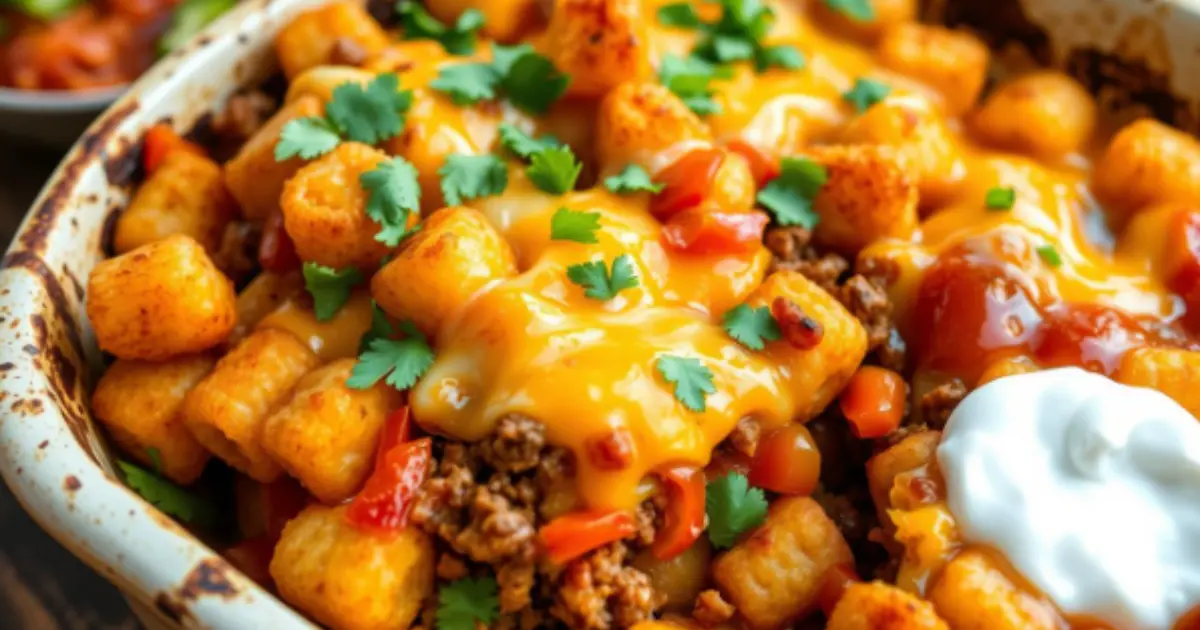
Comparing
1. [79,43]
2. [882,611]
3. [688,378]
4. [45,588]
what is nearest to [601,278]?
[688,378]

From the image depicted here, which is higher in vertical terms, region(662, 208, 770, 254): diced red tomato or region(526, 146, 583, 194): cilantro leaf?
region(526, 146, 583, 194): cilantro leaf

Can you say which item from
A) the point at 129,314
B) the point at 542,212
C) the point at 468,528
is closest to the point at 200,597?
the point at 468,528

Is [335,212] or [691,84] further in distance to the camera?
[691,84]

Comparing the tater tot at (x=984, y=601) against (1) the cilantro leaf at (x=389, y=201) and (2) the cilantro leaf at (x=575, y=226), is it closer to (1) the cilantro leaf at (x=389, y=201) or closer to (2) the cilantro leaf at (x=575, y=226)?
(2) the cilantro leaf at (x=575, y=226)

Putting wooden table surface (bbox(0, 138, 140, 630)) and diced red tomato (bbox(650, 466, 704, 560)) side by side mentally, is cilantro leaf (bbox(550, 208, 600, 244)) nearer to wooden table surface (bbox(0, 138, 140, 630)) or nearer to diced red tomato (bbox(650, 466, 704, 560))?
diced red tomato (bbox(650, 466, 704, 560))

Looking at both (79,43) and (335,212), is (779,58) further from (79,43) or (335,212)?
(79,43)

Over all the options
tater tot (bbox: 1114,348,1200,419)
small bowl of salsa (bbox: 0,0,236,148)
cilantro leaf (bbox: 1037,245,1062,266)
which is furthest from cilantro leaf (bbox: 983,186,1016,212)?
small bowl of salsa (bbox: 0,0,236,148)

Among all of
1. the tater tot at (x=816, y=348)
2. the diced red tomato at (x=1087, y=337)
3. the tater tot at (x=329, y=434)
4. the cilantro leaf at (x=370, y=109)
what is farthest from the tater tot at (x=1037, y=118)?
the tater tot at (x=329, y=434)
